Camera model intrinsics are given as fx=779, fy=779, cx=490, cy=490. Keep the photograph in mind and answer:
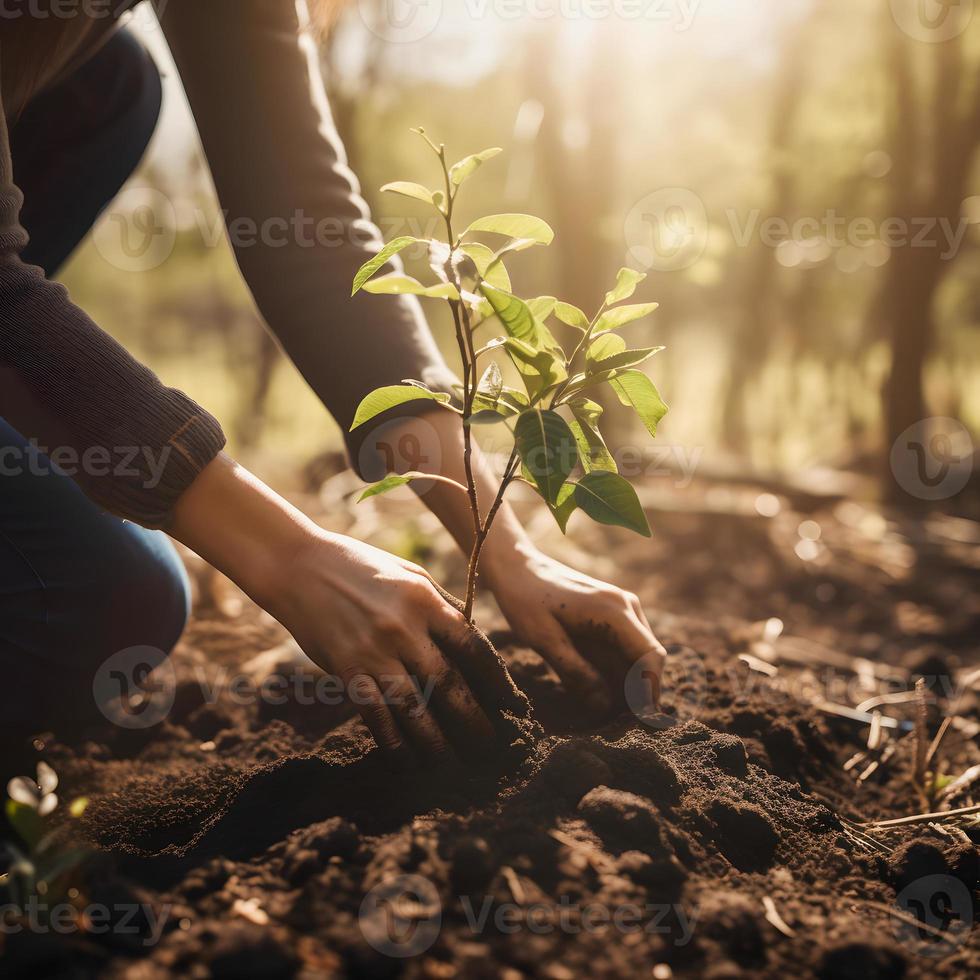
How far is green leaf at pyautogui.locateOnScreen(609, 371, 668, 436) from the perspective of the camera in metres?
1.33

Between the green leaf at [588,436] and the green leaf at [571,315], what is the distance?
0.45ft

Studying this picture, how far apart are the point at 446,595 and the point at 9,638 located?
3.64 feet

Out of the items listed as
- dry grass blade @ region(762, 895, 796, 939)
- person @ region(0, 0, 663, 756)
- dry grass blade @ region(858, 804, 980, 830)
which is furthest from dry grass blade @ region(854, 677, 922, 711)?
dry grass blade @ region(762, 895, 796, 939)

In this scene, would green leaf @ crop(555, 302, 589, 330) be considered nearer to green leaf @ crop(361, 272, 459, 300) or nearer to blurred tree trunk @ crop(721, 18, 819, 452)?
green leaf @ crop(361, 272, 459, 300)

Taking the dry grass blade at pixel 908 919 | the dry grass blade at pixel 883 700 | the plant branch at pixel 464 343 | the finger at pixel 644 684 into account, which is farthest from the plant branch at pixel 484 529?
the dry grass blade at pixel 883 700

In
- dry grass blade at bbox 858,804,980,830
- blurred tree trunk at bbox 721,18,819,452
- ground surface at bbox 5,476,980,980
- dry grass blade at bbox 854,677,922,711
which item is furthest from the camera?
blurred tree trunk at bbox 721,18,819,452

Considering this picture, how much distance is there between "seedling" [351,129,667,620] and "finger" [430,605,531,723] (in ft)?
0.30

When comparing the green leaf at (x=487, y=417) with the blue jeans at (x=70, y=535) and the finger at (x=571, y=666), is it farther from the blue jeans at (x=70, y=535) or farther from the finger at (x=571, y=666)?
the blue jeans at (x=70, y=535)

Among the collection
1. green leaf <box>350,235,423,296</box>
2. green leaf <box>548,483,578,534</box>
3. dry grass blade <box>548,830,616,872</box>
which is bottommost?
dry grass blade <box>548,830,616,872</box>

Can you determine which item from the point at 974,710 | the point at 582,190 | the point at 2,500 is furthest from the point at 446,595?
the point at 582,190

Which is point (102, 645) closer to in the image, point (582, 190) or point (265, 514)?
point (265, 514)

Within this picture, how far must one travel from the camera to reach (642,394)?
1.34 meters

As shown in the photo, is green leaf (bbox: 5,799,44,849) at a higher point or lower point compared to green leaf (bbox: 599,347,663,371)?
lower

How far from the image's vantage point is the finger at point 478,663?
4.31 feet
